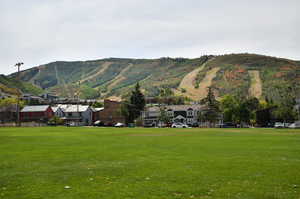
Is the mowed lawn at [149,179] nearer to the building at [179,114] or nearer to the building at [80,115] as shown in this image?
the building at [179,114]

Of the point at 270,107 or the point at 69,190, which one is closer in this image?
the point at 69,190

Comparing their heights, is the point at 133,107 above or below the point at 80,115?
above

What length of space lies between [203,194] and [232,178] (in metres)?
3.08

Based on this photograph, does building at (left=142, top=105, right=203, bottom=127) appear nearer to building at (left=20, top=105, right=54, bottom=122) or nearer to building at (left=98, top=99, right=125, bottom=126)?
building at (left=98, top=99, right=125, bottom=126)

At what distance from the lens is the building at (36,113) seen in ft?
459

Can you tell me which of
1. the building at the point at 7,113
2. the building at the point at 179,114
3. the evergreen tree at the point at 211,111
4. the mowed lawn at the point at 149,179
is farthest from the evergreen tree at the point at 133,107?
the mowed lawn at the point at 149,179

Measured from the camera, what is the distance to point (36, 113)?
463ft

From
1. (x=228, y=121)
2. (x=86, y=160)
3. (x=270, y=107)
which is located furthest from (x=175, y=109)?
(x=86, y=160)

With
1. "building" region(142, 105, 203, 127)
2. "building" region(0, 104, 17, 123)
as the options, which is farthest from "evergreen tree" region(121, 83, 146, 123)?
"building" region(0, 104, 17, 123)

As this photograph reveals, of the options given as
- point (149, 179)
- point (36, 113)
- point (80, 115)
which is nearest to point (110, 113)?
point (80, 115)

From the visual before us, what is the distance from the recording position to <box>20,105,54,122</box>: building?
140 meters

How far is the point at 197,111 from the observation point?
146m

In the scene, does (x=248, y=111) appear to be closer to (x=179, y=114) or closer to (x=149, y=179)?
(x=179, y=114)

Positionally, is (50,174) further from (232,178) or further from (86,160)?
(232,178)
